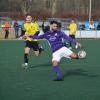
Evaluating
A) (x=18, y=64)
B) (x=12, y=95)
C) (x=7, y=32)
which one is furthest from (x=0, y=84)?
(x=7, y=32)

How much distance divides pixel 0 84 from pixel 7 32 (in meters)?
31.1

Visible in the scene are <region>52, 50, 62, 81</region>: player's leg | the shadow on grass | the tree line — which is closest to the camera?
<region>52, 50, 62, 81</region>: player's leg

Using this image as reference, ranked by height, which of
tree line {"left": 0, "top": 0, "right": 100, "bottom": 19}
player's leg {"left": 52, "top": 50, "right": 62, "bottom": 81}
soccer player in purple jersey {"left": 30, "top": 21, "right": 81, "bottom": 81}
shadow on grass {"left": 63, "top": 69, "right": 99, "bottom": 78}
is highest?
tree line {"left": 0, "top": 0, "right": 100, "bottom": 19}

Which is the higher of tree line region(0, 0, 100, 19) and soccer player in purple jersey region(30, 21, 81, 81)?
tree line region(0, 0, 100, 19)

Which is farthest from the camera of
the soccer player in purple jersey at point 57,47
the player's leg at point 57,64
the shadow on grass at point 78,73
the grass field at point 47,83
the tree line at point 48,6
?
the tree line at point 48,6

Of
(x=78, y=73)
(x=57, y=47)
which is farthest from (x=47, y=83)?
(x=78, y=73)

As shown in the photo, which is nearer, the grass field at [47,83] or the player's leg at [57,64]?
the grass field at [47,83]

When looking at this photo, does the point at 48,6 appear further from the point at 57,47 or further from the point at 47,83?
the point at 47,83

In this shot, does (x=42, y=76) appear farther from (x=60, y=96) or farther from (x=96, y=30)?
(x=96, y=30)

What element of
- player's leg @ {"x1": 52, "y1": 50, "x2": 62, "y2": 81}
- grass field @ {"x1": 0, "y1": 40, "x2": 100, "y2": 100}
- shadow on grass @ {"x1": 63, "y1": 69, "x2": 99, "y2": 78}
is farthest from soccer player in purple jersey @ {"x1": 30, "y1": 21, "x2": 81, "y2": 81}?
shadow on grass @ {"x1": 63, "y1": 69, "x2": 99, "y2": 78}

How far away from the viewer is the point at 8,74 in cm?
1409

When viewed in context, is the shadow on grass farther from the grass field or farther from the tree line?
the tree line

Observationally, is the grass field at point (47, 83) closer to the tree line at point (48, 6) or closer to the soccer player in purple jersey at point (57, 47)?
the soccer player in purple jersey at point (57, 47)

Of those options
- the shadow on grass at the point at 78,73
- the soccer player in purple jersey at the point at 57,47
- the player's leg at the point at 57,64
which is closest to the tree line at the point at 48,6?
the shadow on grass at the point at 78,73
